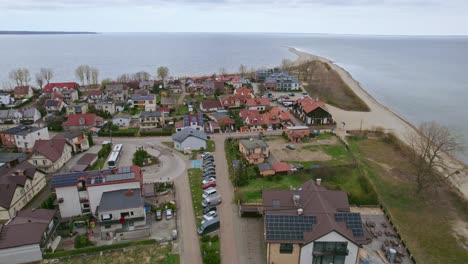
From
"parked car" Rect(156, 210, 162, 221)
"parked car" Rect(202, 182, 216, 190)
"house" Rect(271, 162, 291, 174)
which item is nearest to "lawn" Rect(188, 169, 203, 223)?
"parked car" Rect(202, 182, 216, 190)

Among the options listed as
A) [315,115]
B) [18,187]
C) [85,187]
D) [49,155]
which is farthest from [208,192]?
[315,115]

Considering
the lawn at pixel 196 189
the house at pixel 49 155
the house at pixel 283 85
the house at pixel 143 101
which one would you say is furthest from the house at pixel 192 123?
the house at pixel 283 85

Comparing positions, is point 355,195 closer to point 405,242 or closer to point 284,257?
point 405,242

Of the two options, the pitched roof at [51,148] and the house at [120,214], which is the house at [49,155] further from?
the house at [120,214]

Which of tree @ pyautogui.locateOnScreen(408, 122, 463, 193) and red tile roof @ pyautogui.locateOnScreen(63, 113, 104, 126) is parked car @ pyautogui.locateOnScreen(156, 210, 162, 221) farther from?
red tile roof @ pyautogui.locateOnScreen(63, 113, 104, 126)

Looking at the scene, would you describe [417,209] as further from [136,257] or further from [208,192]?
[136,257]

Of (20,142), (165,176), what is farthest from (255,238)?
(20,142)
